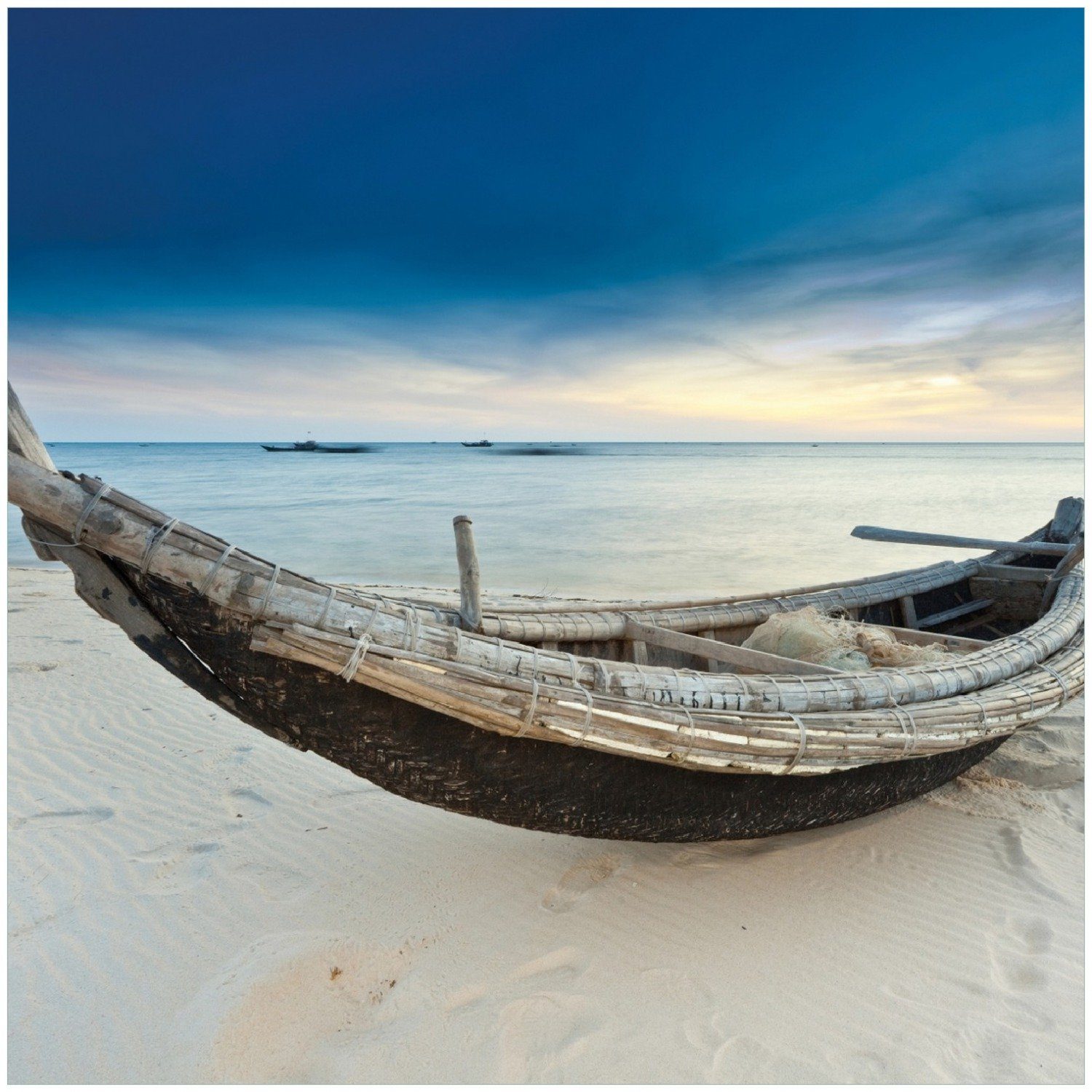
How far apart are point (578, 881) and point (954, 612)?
4.24 m

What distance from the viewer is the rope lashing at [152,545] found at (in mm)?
1957

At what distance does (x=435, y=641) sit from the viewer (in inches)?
86.7

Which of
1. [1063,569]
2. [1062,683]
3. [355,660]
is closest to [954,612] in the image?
[1063,569]

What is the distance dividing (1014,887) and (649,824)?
6.08ft

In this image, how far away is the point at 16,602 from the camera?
27.6 ft

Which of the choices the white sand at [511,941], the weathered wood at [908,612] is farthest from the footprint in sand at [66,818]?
the weathered wood at [908,612]

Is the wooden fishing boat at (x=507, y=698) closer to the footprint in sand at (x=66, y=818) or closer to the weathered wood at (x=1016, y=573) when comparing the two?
the footprint in sand at (x=66, y=818)

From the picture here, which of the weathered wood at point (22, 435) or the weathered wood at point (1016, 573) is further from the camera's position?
the weathered wood at point (1016, 573)

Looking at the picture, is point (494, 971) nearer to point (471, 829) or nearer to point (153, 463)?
point (471, 829)

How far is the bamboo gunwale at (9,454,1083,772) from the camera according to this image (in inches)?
75.9

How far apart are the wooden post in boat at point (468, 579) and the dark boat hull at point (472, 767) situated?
0.99 m

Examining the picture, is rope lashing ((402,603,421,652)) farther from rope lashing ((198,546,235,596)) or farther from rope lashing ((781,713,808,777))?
rope lashing ((781,713,808,777))

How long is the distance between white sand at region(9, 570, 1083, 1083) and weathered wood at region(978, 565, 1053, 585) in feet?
6.56

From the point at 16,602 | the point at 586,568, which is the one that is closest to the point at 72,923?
the point at 16,602
